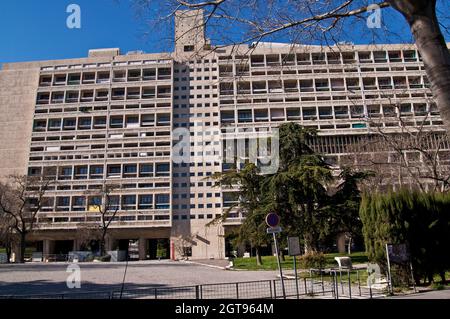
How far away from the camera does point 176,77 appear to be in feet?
211

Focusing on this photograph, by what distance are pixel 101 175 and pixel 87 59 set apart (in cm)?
2165

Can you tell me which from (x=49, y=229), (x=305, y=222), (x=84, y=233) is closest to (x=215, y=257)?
(x=84, y=233)

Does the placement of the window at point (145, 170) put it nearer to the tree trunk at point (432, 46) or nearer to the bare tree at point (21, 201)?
the bare tree at point (21, 201)

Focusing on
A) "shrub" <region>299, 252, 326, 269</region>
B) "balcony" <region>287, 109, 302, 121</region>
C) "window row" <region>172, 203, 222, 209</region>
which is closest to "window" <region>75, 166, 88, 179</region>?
"window row" <region>172, 203, 222, 209</region>

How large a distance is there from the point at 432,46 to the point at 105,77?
64.7m

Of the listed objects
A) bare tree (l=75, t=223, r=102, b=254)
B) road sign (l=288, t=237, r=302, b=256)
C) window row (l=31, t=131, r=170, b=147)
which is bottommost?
road sign (l=288, t=237, r=302, b=256)

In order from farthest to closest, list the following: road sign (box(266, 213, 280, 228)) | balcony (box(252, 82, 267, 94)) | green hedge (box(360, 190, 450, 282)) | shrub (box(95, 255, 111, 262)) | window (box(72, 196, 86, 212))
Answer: balcony (box(252, 82, 267, 94))
window (box(72, 196, 86, 212))
shrub (box(95, 255, 111, 262))
green hedge (box(360, 190, 450, 282))
road sign (box(266, 213, 280, 228))

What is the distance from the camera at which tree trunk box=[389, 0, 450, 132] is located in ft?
11.1

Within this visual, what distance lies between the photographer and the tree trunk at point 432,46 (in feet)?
→ 11.1

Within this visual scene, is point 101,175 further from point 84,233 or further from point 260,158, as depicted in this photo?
point 260,158

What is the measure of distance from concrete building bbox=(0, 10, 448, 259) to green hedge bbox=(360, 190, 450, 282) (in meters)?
40.1

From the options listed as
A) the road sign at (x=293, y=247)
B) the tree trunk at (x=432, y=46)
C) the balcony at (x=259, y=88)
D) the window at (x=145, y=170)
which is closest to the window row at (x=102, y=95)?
the window at (x=145, y=170)

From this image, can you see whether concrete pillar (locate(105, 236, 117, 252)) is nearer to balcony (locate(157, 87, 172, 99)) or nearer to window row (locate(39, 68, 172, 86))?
balcony (locate(157, 87, 172, 99))

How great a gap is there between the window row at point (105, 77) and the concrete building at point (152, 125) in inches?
7.3
